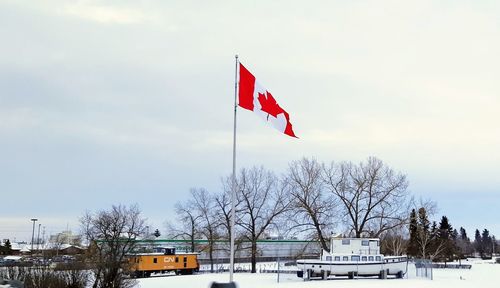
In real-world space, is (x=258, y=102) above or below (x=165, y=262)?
above

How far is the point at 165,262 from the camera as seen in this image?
54406 mm

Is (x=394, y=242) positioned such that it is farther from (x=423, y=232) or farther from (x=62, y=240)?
(x=62, y=240)

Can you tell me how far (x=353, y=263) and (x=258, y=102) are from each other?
27.4m

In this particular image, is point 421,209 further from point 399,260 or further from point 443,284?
point 443,284

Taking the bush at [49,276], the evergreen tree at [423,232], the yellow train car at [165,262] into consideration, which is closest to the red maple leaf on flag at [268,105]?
the bush at [49,276]

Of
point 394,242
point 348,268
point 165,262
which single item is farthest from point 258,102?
point 394,242

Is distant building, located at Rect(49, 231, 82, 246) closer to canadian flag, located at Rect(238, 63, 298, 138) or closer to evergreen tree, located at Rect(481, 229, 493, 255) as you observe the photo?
canadian flag, located at Rect(238, 63, 298, 138)

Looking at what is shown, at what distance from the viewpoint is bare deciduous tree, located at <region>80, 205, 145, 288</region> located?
37875mm

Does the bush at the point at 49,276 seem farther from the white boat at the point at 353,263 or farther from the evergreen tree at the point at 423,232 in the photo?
the evergreen tree at the point at 423,232

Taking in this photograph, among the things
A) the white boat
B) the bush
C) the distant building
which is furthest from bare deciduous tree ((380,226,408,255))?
the bush

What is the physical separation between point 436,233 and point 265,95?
71.2m

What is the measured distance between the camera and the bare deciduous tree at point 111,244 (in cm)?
3788

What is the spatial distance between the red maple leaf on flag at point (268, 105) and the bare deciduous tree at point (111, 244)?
24918 mm

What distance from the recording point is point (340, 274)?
40.8m
